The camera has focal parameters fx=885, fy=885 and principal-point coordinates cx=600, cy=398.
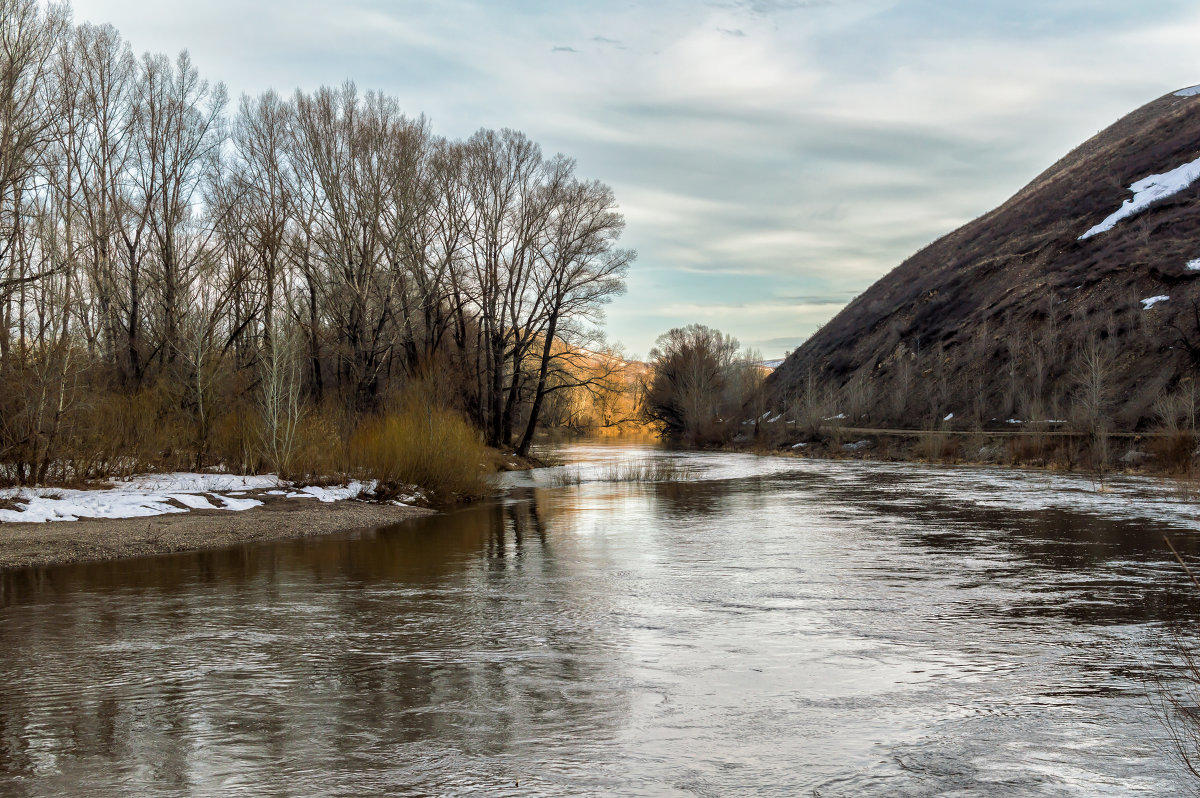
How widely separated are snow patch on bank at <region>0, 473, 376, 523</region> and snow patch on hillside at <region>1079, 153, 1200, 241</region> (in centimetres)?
5871

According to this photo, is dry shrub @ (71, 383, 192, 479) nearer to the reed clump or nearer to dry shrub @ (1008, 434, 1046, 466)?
the reed clump

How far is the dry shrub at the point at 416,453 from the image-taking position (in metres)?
28.0

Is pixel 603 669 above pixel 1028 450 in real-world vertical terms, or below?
below

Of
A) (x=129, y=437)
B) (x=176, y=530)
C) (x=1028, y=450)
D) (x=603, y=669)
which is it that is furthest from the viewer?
(x=1028, y=450)

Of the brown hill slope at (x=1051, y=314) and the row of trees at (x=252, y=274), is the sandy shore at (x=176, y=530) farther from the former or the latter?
the brown hill slope at (x=1051, y=314)

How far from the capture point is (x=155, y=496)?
22562 millimetres

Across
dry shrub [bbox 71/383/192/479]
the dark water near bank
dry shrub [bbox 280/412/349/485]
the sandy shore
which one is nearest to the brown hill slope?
the dark water near bank

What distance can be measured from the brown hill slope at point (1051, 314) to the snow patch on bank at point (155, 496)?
33.7 metres

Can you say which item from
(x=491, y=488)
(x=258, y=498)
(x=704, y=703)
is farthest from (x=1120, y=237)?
(x=704, y=703)

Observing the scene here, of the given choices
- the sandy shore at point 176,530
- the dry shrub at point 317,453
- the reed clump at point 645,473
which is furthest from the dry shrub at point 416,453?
the reed clump at point 645,473

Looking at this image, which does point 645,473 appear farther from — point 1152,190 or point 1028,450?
point 1152,190

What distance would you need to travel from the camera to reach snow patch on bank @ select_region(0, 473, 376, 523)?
793 inches

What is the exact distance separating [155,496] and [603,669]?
17.1 meters

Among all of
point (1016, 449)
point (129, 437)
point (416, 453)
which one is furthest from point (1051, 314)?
point (129, 437)
